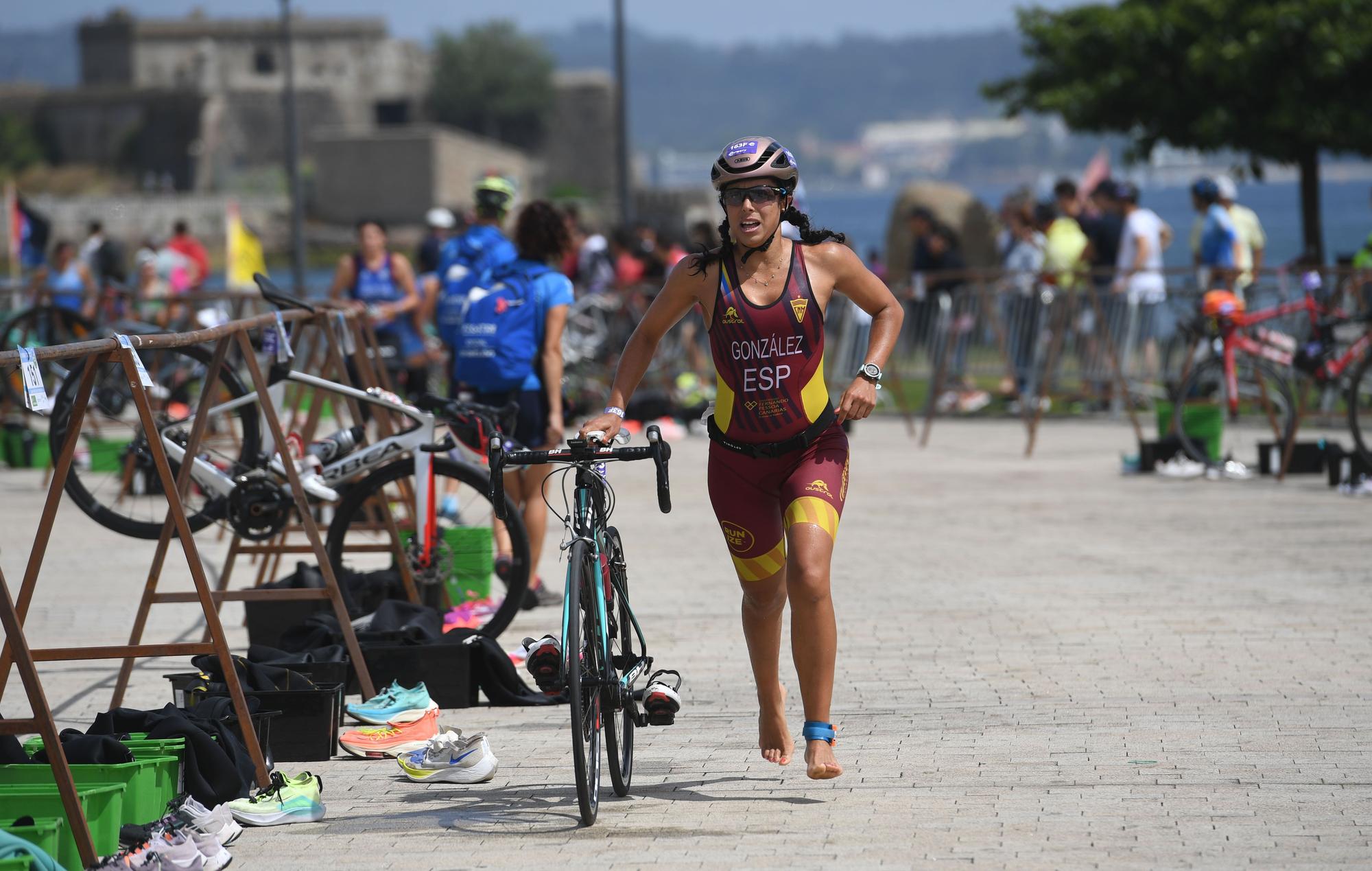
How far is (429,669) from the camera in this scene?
728cm

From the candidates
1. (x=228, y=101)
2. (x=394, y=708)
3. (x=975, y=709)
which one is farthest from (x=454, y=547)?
(x=228, y=101)

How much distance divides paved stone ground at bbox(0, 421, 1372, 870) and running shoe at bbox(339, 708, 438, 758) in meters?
0.08

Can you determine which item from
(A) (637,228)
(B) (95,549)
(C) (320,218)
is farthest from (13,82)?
(B) (95,549)

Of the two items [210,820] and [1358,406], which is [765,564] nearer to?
[210,820]

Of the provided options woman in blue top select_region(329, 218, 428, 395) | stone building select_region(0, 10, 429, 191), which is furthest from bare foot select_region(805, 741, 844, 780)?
stone building select_region(0, 10, 429, 191)

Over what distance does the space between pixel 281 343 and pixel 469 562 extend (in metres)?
1.39

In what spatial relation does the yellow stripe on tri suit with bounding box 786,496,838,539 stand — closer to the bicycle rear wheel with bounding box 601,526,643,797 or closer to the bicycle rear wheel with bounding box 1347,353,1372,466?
the bicycle rear wheel with bounding box 601,526,643,797

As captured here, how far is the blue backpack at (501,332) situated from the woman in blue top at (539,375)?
4 centimetres

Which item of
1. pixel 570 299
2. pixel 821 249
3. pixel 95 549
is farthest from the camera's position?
pixel 95 549

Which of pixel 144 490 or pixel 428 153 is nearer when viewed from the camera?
pixel 144 490

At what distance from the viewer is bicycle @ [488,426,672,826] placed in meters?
5.29

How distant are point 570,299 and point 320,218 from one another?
282ft

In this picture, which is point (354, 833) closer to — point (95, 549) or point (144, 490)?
point (144, 490)

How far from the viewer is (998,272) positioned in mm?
18484
